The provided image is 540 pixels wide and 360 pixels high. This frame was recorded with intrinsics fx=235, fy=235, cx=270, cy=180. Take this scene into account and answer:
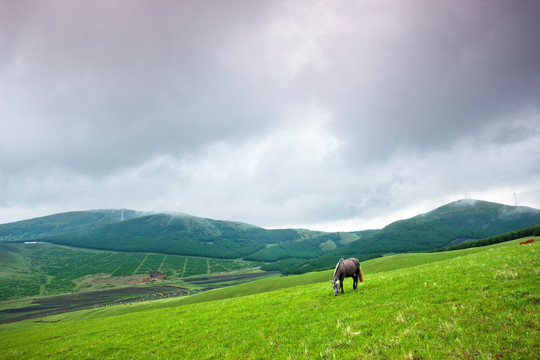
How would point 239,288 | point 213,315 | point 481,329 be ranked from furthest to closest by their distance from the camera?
point 239,288 → point 213,315 → point 481,329

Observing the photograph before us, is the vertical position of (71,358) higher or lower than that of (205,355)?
lower

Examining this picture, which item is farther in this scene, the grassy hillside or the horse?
the horse

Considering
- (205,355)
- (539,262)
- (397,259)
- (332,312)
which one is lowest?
(397,259)

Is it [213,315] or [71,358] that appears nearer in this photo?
[71,358]

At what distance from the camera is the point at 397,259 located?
265 ft

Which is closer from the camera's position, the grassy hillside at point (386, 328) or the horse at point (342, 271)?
the grassy hillside at point (386, 328)

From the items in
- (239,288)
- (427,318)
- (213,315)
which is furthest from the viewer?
(239,288)

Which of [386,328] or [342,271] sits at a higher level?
[342,271]

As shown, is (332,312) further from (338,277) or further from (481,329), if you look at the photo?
(481,329)

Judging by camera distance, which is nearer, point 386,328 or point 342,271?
point 386,328

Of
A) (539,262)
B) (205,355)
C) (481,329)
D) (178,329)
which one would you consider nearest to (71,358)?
(178,329)

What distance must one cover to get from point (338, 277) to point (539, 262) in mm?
13845

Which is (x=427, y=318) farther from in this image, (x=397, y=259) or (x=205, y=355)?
(x=397, y=259)

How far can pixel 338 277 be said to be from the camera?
21891mm
